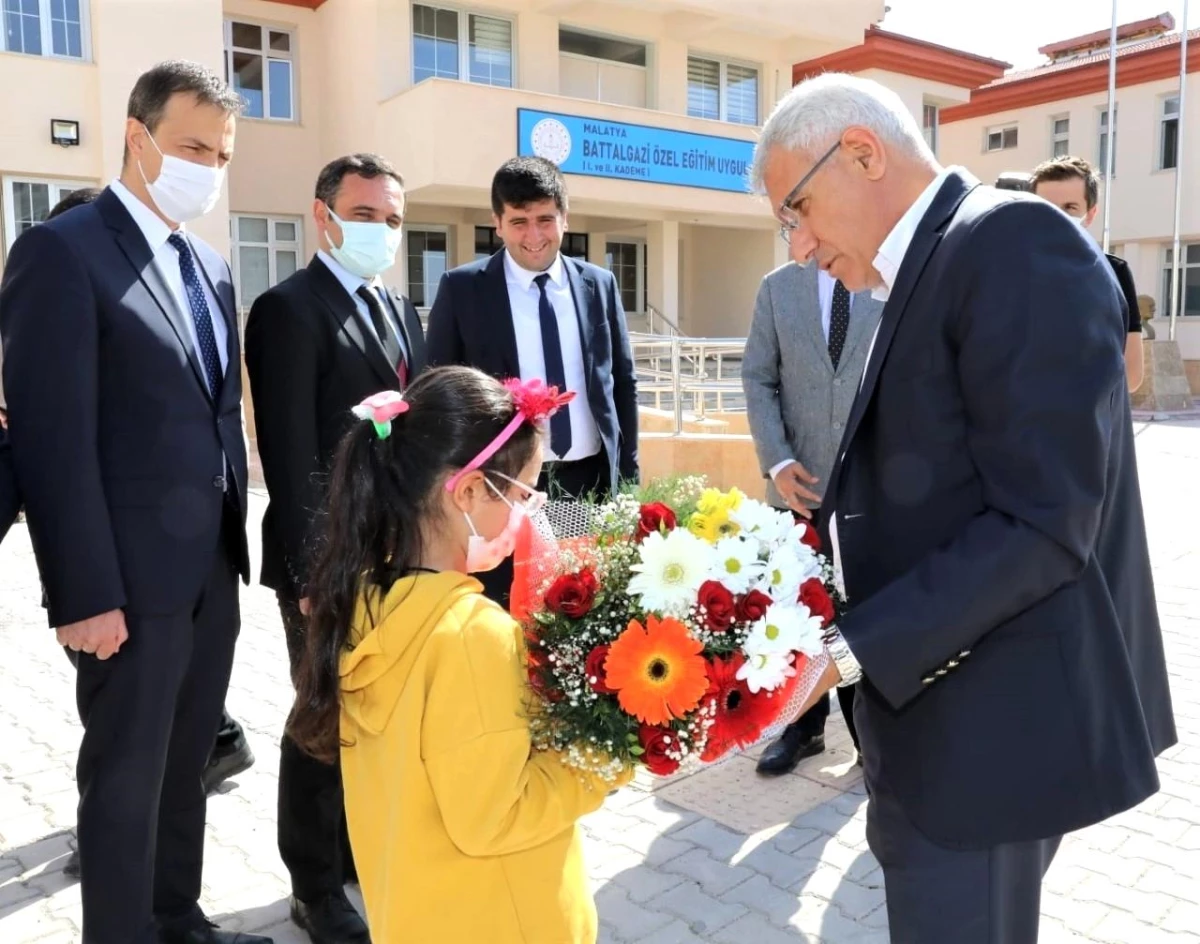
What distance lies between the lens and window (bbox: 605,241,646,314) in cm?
2114

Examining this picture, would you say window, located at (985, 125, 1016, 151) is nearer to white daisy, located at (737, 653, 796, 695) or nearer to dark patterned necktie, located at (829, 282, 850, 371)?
dark patterned necktie, located at (829, 282, 850, 371)

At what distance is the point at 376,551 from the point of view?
1.86 m

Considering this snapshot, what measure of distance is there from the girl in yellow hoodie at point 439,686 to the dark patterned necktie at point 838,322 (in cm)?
216

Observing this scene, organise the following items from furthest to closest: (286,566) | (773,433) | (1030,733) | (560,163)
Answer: (560,163)
(773,433)
(286,566)
(1030,733)

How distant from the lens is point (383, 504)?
1.85 m

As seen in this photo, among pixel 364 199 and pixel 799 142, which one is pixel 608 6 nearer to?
pixel 364 199

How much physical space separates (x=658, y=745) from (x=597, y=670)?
15 centimetres

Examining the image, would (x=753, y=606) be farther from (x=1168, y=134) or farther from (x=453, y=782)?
(x=1168, y=134)

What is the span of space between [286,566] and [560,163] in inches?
559

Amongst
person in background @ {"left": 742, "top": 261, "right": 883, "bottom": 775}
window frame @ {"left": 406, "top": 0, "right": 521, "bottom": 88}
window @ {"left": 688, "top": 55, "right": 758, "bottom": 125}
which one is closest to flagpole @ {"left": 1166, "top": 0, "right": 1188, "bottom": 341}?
window @ {"left": 688, "top": 55, "right": 758, "bottom": 125}

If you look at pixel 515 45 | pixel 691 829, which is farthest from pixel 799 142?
pixel 515 45

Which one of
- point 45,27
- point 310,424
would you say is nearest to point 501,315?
point 310,424

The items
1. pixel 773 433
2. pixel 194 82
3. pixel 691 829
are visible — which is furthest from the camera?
pixel 773 433

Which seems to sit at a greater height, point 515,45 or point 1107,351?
point 515,45
